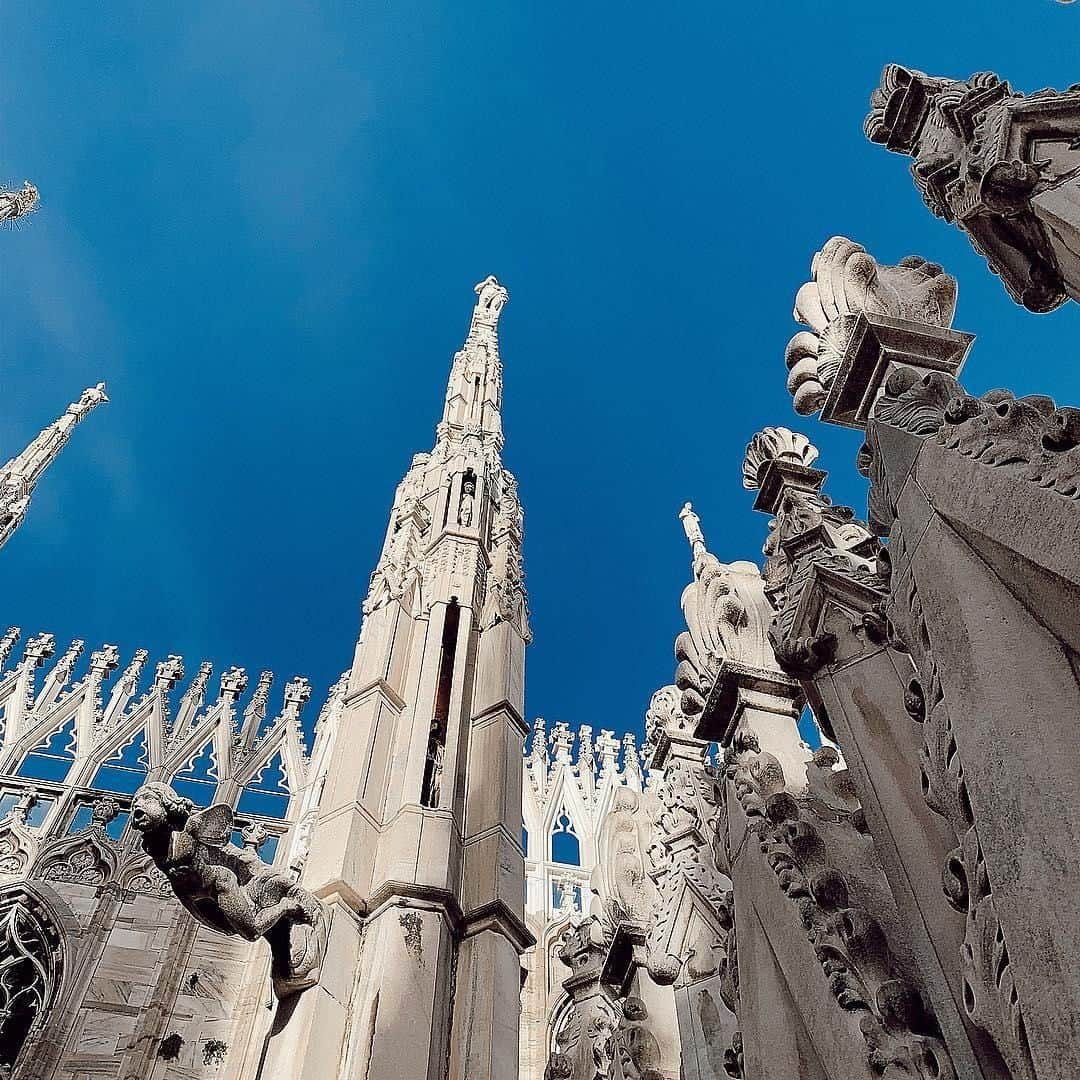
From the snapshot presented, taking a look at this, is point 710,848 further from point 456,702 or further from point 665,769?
point 456,702

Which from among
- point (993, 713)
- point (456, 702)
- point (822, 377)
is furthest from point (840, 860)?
point (456, 702)

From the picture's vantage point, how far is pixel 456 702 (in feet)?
23.0

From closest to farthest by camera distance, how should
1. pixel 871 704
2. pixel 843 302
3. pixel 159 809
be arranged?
pixel 871 704 < pixel 159 809 < pixel 843 302

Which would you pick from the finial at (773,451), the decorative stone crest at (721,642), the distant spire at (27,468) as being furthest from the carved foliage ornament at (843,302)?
the distant spire at (27,468)

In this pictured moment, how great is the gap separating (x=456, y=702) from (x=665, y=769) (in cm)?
157

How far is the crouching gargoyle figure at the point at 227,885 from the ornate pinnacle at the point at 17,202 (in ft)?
71.5

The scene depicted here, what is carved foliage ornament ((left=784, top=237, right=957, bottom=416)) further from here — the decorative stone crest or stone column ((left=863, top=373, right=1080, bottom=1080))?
stone column ((left=863, top=373, right=1080, bottom=1080))

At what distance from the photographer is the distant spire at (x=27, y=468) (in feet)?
72.4

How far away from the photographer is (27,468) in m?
24.2

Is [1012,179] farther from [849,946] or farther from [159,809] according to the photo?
[159,809]

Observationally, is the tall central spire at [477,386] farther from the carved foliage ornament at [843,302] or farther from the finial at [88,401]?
the finial at [88,401]

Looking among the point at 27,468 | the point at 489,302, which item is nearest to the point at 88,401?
the point at 27,468

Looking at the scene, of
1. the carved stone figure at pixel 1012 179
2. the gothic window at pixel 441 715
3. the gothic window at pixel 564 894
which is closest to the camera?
the carved stone figure at pixel 1012 179

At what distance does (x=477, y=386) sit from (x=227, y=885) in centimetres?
872
